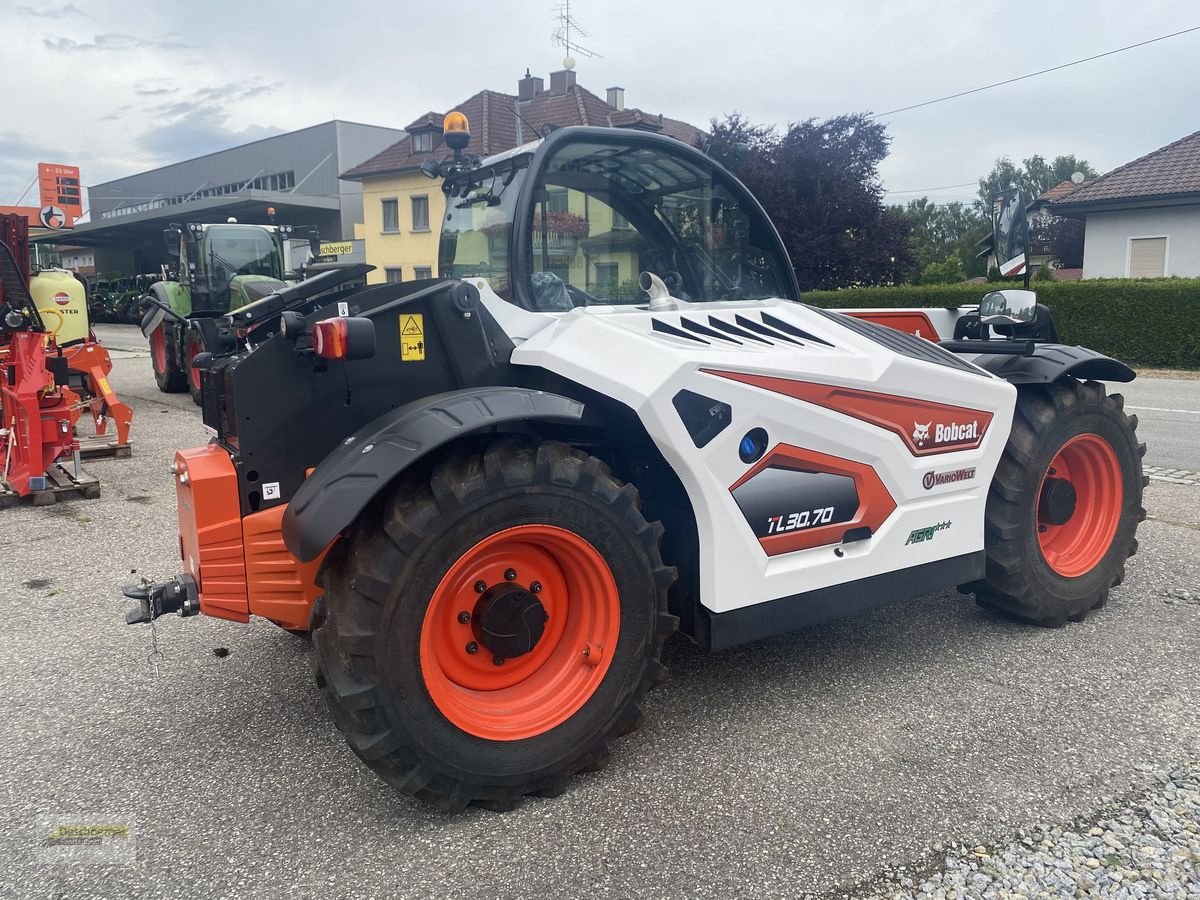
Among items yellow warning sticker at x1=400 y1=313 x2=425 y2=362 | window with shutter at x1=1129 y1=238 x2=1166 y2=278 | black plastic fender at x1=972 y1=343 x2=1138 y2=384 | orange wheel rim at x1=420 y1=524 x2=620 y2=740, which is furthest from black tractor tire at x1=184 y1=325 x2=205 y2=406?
window with shutter at x1=1129 y1=238 x2=1166 y2=278

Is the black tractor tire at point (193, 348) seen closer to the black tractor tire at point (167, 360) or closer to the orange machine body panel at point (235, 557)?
the black tractor tire at point (167, 360)

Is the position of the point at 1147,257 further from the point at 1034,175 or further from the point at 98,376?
the point at 1034,175

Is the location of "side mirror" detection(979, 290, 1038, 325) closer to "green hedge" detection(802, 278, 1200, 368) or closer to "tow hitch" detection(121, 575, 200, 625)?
"tow hitch" detection(121, 575, 200, 625)

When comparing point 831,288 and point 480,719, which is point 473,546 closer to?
point 480,719

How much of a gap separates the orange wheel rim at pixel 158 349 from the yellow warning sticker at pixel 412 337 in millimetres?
12637

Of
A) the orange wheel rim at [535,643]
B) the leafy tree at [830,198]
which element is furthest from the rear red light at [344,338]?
the leafy tree at [830,198]

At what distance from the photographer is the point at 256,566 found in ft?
9.71

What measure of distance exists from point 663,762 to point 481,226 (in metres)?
2.04

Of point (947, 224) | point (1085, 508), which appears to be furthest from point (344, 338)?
point (947, 224)

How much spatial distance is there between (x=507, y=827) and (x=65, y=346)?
8.27 metres

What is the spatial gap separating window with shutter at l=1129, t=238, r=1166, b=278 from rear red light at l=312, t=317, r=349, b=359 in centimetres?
2463

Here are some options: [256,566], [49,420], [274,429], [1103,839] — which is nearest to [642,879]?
[1103,839]

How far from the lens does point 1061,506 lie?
4.08m

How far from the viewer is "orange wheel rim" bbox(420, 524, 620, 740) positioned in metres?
2.76
